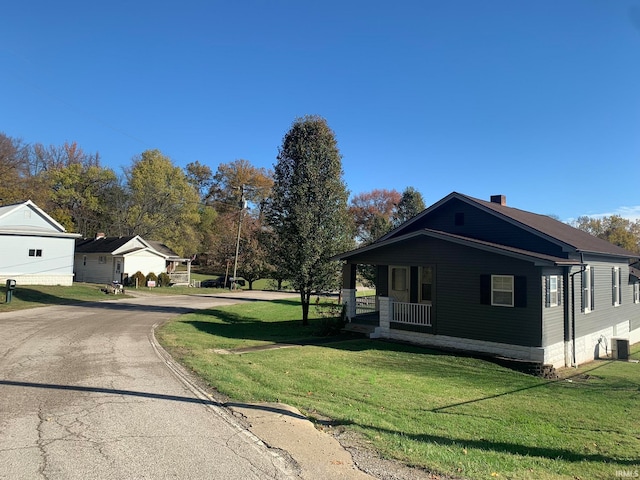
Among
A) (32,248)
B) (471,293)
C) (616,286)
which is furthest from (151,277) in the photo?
(616,286)

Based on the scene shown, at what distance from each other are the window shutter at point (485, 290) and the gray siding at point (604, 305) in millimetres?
4178

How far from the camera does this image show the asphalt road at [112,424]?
4.45 meters

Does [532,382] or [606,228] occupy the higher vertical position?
[606,228]

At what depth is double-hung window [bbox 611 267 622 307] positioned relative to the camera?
1969 cm

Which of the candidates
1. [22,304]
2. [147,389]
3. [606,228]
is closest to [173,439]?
[147,389]

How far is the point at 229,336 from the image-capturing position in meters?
15.5

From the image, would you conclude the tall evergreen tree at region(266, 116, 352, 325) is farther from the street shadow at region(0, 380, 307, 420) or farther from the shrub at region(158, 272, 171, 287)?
the shrub at region(158, 272, 171, 287)

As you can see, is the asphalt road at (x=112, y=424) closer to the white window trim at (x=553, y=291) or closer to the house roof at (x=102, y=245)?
the white window trim at (x=553, y=291)

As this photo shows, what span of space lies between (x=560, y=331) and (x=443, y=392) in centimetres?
729

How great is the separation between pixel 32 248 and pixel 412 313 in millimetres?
29002

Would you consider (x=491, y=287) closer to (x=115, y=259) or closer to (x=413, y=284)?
(x=413, y=284)

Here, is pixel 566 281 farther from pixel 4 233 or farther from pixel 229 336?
pixel 4 233

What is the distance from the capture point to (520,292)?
13.2 m

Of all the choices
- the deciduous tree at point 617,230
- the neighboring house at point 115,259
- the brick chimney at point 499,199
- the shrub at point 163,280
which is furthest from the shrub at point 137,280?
the deciduous tree at point 617,230
